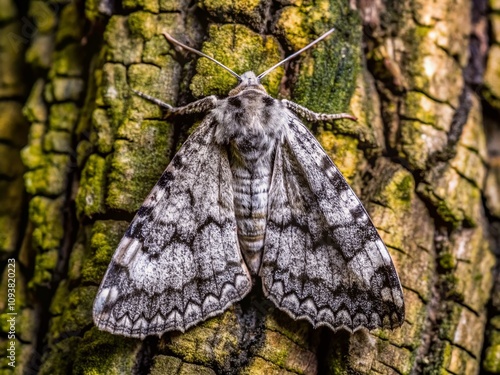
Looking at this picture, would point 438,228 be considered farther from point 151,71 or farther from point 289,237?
point 151,71

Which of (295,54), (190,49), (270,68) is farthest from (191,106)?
(295,54)

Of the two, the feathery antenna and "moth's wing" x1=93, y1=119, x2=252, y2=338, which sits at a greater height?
the feathery antenna

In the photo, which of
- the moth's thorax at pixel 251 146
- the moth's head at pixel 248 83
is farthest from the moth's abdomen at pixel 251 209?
the moth's head at pixel 248 83

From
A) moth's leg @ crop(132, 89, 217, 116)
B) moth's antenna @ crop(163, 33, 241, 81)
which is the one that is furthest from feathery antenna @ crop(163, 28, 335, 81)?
moth's leg @ crop(132, 89, 217, 116)

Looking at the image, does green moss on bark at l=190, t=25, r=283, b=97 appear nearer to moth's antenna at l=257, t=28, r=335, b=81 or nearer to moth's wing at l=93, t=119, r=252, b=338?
moth's antenna at l=257, t=28, r=335, b=81

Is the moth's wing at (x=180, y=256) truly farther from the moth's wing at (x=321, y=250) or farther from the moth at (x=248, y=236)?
the moth's wing at (x=321, y=250)

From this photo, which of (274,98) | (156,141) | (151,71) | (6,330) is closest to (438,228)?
(274,98)

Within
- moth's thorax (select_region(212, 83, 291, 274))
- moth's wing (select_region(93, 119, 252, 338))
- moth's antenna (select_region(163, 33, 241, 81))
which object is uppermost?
moth's antenna (select_region(163, 33, 241, 81))

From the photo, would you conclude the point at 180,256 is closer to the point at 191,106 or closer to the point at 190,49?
the point at 191,106

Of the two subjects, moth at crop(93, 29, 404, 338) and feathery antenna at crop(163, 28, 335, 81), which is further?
feathery antenna at crop(163, 28, 335, 81)
